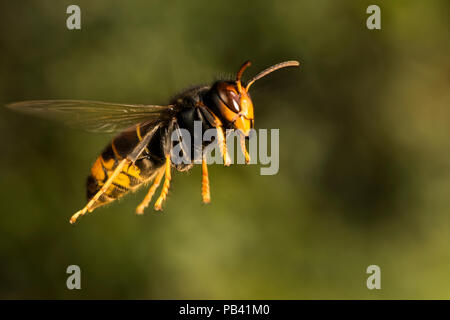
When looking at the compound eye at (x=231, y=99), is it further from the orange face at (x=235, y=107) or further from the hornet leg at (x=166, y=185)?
the hornet leg at (x=166, y=185)

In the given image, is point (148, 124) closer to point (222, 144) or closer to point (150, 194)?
point (150, 194)

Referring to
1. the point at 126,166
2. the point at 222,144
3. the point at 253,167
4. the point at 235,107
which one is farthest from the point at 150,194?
the point at 253,167

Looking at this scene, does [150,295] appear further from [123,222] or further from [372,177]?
[372,177]

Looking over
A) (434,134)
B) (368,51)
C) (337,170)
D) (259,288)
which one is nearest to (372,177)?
(337,170)

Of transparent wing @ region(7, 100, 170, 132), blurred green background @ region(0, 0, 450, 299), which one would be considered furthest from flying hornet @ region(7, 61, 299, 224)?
blurred green background @ region(0, 0, 450, 299)

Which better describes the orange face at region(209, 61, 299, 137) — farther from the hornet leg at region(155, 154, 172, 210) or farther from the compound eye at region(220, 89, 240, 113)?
the hornet leg at region(155, 154, 172, 210)

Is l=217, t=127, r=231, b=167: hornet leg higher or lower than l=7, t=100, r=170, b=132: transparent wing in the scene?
lower

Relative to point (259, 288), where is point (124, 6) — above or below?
above
